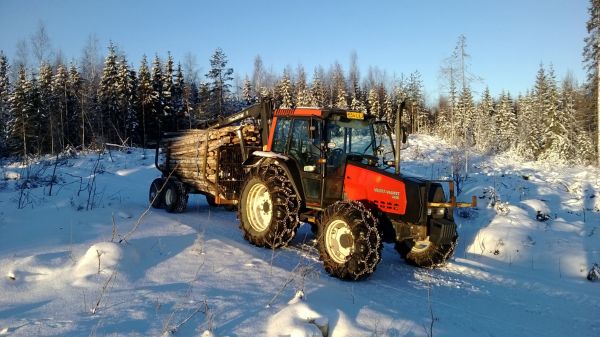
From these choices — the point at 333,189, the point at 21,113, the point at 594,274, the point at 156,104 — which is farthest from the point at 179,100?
the point at 594,274

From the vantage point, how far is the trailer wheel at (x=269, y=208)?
24.6ft

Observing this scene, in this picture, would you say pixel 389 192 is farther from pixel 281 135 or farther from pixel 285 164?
pixel 281 135

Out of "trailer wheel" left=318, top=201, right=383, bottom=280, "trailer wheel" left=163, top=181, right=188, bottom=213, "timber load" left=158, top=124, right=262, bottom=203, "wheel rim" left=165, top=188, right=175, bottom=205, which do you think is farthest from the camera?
"wheel rim" left=165, top=188, right=175, bottom=205

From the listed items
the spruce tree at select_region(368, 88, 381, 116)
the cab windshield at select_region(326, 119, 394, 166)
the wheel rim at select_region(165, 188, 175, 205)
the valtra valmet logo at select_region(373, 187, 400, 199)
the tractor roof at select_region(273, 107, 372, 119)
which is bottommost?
the wheel rim at select_region(165, 188, 175, 205)

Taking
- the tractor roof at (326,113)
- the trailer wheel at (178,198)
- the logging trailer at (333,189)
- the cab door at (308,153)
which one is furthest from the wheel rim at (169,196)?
the tractor roof at (326,113)

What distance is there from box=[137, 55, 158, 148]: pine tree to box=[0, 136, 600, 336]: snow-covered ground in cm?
3390

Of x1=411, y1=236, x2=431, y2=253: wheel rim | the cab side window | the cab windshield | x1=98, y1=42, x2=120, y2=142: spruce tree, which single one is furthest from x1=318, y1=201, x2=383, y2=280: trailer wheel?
x1=98, y1=42, x2=120, y2=142: spruce tree

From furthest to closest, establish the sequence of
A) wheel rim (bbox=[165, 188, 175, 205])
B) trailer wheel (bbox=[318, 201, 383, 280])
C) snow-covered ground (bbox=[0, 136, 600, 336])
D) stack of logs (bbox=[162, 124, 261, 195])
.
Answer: wheel rim (bbox=[165, 188, 175, 205])
stack of logs (bbox=[162, 124, 261, 195])
trailer wheel (bbox=[318, 201, 383, 280])
snow-covered ground (bbox=[0, 136, 600, 336])

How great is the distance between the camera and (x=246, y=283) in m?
5.25

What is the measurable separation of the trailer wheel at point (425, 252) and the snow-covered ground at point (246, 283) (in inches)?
8.7

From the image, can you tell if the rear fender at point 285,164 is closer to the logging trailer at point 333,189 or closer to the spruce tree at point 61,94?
the logging trailer at point 333,189

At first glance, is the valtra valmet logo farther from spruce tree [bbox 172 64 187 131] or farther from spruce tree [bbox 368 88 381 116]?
spruce tree [bbox 368 88 381 116]

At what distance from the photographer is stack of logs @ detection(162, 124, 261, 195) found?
9945 millimetres

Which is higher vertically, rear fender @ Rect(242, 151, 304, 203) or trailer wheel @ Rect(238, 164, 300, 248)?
rear fender @ Rect(242, 151, 304, 203)
